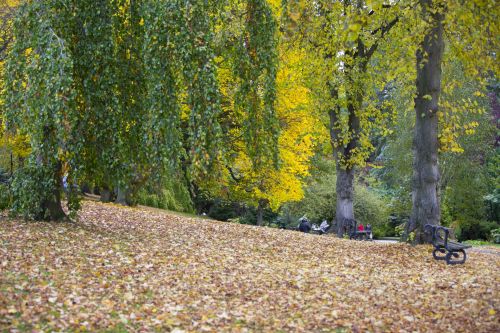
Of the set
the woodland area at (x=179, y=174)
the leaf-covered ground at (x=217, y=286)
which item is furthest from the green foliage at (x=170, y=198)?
the leaf-covered ground at (x=217, y=286)

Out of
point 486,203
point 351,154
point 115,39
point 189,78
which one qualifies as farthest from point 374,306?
point 486,203

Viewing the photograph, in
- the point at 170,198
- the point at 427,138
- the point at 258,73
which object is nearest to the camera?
the point at 258,73

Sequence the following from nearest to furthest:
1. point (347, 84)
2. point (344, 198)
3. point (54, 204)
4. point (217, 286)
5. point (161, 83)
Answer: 1. point (217, 286)
2. point (161, 83)
3. point (54, 204)
4. point (347, 84)
5. point (344, 198)

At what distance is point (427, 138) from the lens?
10.8 m

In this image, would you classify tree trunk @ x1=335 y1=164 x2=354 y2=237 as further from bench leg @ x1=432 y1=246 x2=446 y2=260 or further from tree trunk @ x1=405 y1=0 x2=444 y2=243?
bench leg @ x1=432 y1=246 x2=446 y2=260

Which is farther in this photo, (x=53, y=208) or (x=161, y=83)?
(x=53, y=208)

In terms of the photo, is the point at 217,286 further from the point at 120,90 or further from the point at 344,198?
the point at 344,198

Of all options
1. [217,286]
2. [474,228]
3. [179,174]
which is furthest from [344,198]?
[474,228]

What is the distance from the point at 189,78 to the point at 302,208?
17049 millimetres

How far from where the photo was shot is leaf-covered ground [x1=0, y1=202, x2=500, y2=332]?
546 centimetres

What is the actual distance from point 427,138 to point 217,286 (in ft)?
18.6

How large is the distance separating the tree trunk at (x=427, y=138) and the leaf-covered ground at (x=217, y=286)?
69cm

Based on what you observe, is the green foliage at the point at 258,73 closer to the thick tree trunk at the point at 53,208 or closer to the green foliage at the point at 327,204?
the thick tree trunk at the point at 53,208

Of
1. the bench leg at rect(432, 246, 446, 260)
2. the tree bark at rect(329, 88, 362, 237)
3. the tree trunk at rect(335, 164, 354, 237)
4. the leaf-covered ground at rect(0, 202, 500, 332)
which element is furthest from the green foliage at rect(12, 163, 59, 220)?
the tree trunk at rect(335, 164, 354, 237)
